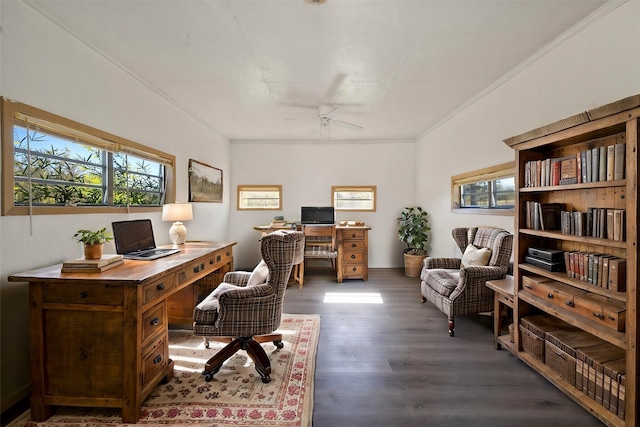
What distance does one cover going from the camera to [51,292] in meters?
1.54

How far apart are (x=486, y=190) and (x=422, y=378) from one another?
2.49 m

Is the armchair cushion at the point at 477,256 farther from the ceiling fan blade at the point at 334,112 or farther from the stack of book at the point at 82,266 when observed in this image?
the stack of book at the point at 82,266

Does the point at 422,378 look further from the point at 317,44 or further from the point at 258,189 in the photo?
the point at 258,189

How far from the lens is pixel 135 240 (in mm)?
2424

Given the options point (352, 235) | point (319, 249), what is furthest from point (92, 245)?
point (352, 235)

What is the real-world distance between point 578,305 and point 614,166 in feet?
2.91

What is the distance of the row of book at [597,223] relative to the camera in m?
1.50

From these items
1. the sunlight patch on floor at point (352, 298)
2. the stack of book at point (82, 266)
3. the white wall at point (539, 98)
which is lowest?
the sunlight patch on floor at point (352, 298)

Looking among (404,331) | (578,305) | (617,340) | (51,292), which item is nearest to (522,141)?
(578,305)

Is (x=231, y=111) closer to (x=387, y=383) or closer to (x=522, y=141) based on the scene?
(x=522, y=141)

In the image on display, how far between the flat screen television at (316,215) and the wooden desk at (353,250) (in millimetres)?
520

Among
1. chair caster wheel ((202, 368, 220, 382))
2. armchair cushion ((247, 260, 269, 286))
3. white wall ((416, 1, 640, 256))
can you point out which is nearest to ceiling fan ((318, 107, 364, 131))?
white wall ((416, 1, 640, 256))

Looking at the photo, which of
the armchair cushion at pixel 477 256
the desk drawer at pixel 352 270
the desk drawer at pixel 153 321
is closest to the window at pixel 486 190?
the armchair cushion at pixel 477 256

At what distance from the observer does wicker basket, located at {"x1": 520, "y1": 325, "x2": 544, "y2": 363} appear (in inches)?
77.6
